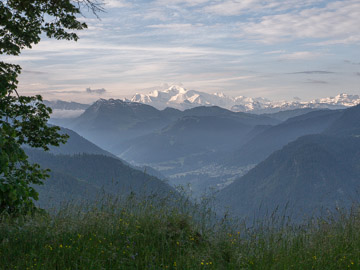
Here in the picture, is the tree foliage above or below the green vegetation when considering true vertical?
above

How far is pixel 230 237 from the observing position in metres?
8.01

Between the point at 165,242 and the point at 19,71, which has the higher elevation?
the point at 19,71

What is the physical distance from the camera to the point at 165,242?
741cm

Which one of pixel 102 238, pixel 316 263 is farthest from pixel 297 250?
pixel 102 238

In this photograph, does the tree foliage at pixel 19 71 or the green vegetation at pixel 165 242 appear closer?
the green vegetation at pixel 165 242

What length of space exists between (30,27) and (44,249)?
8.87m

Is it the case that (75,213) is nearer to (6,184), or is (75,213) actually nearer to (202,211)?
(6,184)

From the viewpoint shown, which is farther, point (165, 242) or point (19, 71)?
point (19, 71)

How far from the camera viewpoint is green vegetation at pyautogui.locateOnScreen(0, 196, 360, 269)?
6.53m

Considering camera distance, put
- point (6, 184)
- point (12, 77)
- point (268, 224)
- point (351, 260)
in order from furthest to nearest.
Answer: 1. point (12, 77)
2. point (268, 224)
3. point (6, 184)
4. point (351, 260)

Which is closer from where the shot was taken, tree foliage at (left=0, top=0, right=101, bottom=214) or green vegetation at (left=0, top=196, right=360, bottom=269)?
green vegetation at (left=0, top=196, right=360, bottom=269)

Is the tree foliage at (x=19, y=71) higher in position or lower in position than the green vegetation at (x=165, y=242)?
higher

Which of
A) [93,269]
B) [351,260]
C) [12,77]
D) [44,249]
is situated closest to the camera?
[93,269]

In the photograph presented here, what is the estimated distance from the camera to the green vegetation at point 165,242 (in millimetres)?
6527
